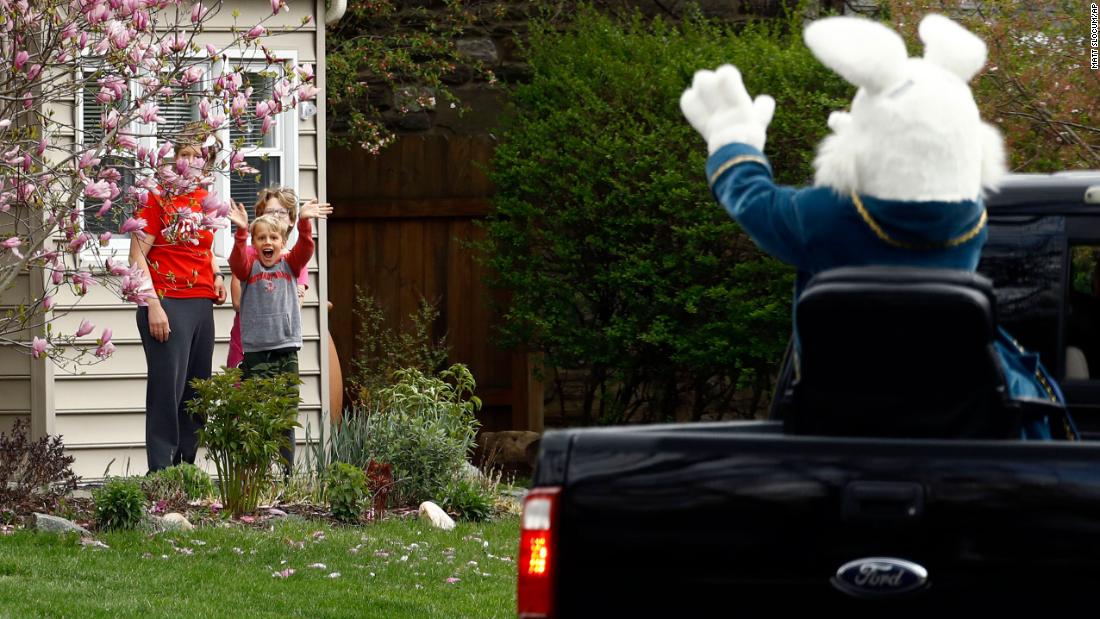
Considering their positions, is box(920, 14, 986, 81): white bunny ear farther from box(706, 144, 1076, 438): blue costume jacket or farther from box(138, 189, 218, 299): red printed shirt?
box(138, 189, 218, 299): red printed shirt

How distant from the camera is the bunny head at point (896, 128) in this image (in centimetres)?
320

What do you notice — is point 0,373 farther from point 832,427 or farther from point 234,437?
point 832,427

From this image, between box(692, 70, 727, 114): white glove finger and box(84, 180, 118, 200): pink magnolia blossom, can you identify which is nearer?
box(692, 70, 727, 114): white glove finger

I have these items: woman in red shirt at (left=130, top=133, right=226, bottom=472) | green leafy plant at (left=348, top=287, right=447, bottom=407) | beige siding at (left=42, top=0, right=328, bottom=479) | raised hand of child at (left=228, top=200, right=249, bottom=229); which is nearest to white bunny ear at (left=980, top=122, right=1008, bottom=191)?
woman in red shirt at (left=130, top=133, right=226, bottom=472)

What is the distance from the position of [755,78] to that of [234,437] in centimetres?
502

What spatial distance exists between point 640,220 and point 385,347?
2080 millimetres

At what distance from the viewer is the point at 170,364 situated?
8461mm

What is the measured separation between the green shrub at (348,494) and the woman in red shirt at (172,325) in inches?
45.3

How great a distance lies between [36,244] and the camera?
6.77m

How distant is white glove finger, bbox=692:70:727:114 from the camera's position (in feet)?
12.1

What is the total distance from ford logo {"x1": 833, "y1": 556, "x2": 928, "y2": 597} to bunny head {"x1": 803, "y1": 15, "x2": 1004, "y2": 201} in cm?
87

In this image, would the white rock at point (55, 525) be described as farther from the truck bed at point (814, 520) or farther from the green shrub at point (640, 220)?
the truck bed at point (814, 520)

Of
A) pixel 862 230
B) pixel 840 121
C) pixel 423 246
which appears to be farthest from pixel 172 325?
pixel 862 230

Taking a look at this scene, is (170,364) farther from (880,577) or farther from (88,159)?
(880,577)
